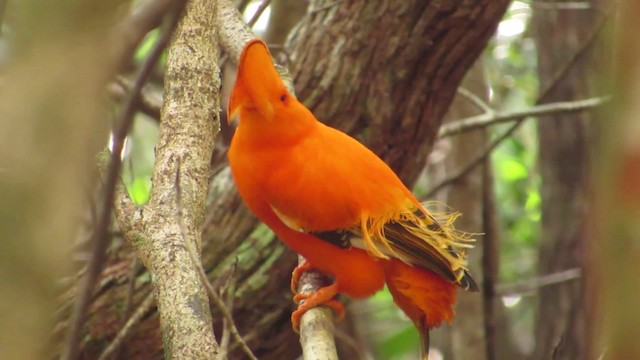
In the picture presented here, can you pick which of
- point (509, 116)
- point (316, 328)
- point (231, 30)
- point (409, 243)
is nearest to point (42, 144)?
point (316, 328)

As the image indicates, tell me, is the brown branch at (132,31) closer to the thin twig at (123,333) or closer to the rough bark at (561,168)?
the thin twig at (123,333)

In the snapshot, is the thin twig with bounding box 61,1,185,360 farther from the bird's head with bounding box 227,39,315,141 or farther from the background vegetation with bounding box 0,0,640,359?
the bird's head with bounding box 227,39,315,141

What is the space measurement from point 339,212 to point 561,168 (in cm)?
287

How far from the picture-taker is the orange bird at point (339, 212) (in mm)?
2896

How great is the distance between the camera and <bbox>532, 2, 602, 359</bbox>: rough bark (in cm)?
512

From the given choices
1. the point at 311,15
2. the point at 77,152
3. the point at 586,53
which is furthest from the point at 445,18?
the point at 77,152

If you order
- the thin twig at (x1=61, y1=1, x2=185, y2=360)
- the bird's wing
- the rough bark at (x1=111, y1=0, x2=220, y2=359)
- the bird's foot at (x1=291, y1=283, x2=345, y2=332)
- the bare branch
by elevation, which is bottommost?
the bird's foot at (x1=291, y1=283, x2=345, y2=332)

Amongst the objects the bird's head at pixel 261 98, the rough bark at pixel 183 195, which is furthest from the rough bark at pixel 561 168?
the rough bark at pixel 183 195

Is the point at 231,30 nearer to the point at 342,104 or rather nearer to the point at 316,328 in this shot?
the point at 342,104

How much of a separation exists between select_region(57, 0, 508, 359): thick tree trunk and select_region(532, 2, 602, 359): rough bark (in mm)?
1406

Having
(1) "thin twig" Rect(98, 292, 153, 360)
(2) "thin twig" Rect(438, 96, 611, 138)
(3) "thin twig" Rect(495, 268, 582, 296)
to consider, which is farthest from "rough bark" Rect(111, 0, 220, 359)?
(3) "thin twig" Rect(495, 268, 582, 296)

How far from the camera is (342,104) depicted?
405 centimetres

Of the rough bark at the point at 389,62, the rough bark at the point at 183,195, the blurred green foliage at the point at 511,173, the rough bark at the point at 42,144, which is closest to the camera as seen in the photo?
the rough bark at the point at 42,144

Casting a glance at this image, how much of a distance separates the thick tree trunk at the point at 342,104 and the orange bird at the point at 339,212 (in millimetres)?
903
